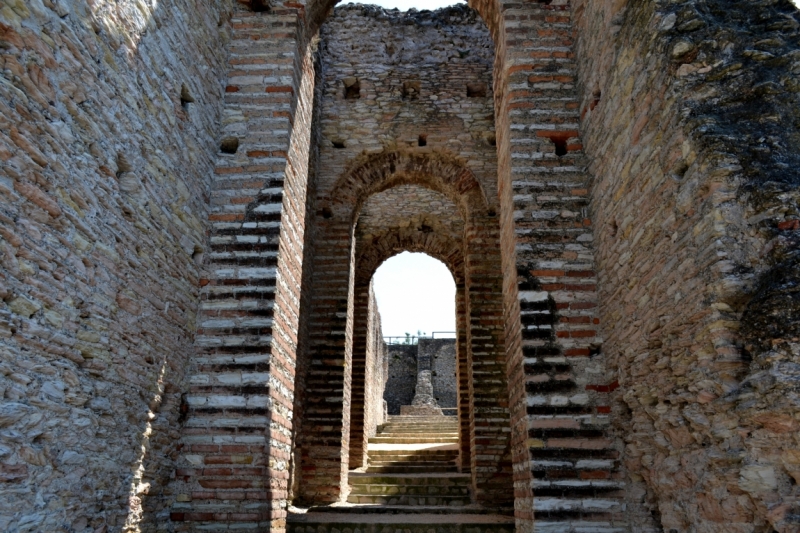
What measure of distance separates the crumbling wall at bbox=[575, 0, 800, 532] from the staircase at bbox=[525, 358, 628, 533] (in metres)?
0.18

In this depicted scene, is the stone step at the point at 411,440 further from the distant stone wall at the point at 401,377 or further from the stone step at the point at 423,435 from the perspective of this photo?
the distant stone wall at the point at 401,377

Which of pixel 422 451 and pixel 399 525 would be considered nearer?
pixel 399 525

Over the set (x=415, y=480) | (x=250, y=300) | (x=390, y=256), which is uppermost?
(x=390, y=256)

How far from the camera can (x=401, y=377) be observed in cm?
2194

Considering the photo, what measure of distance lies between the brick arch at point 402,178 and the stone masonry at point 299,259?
3143mm

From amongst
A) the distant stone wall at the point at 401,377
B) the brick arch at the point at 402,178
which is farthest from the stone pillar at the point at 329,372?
the distant stone wall at the point at 401,377

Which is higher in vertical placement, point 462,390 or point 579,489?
point 462,390

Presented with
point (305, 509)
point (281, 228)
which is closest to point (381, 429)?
point (305, 509)

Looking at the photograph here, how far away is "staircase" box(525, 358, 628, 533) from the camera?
382 cm

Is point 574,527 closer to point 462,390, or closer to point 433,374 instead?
point 462,390

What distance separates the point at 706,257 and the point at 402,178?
21.7 ft

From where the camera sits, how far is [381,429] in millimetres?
13969

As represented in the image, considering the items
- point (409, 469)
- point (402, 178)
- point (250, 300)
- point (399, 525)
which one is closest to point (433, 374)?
point (409, 469)

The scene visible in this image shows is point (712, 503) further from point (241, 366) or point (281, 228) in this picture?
point (281, 228)
